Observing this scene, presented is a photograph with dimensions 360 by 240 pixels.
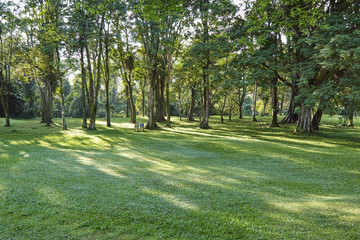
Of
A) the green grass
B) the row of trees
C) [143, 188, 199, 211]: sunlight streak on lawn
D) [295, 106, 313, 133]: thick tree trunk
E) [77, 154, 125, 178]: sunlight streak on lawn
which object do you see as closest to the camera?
the green grass

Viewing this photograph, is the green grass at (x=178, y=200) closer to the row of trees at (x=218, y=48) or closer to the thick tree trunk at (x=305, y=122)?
the row of trees at (x=218, y=48)

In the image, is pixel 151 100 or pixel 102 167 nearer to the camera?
pixel 102 167

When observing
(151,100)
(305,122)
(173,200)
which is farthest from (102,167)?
(305,122)

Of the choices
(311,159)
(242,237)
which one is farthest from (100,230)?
(311,159)

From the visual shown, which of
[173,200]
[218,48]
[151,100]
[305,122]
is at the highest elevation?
[218,48]

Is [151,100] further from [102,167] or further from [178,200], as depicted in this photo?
[178,200]

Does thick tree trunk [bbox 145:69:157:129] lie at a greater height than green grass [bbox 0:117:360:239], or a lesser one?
greater

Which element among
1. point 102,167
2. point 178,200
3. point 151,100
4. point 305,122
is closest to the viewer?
point 178,200

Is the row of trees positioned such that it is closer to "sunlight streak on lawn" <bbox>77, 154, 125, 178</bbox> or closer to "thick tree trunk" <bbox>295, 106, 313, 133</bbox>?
"thick tree trunk" <bbox>295, 106, 313, 133</bbox>

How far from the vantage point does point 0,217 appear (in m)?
3.43

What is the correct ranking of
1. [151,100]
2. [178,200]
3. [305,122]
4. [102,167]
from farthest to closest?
[151,100]
[305,122]
[102,167]
[178,200]

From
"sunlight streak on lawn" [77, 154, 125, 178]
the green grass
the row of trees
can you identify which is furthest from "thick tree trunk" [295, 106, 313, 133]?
"sunlight streak on lawn" [77, 154, 125, 178]

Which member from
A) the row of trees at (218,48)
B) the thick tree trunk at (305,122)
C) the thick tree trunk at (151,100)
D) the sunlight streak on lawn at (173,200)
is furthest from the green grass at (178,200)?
the thick tree trunk at (151,100)

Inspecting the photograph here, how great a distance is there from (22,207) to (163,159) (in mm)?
5652
